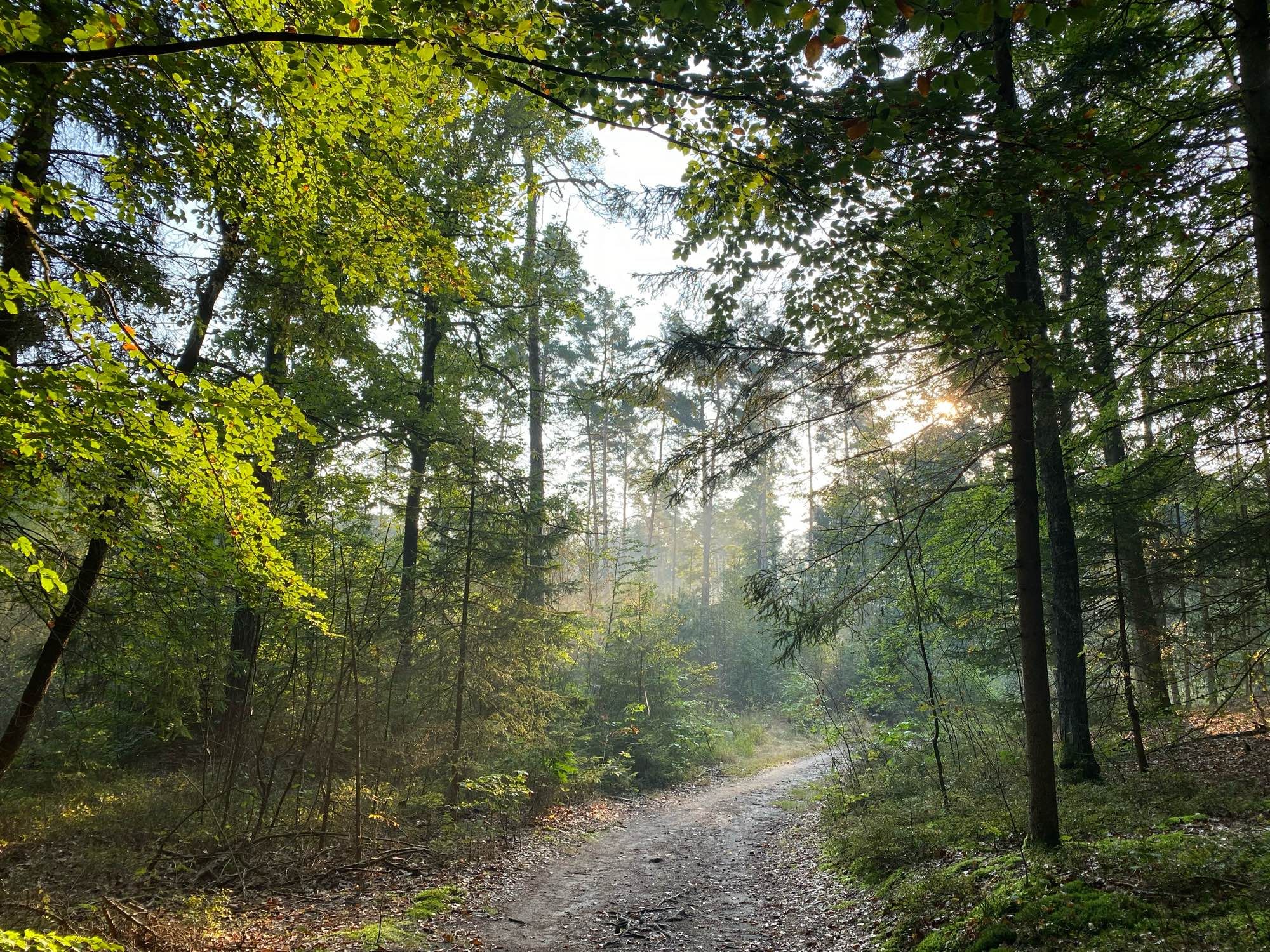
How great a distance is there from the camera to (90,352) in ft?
13.2

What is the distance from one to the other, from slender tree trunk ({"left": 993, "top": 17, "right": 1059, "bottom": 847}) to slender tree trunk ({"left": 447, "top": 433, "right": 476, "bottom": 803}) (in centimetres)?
818

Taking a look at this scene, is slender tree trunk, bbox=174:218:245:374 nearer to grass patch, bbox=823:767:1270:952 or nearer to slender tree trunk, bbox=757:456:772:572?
grass patch, bbox=823:767:1270:952

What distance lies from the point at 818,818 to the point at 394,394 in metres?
11.1

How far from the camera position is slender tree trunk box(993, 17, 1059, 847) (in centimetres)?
600

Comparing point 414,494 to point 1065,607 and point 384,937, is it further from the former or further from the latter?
point 1065,607

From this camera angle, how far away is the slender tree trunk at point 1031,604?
236 inches

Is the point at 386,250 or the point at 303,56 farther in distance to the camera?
the point at 386,250

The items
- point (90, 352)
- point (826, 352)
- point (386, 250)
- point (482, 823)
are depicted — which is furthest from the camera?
point (482, 823)

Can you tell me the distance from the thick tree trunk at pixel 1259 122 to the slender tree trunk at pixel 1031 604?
2239 mm

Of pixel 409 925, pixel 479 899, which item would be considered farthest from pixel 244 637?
pixel 409 925

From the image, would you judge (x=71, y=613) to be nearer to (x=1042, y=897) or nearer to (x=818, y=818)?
(x=1042, y=897)

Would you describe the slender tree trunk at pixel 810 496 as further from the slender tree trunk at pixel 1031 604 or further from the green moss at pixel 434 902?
the green moss at pixel 434 902

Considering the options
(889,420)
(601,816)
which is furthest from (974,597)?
(601,816)

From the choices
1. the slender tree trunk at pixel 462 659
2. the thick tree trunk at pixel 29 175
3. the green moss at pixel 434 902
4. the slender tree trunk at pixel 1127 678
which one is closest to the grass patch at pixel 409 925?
the green moss at pixel 434 902
